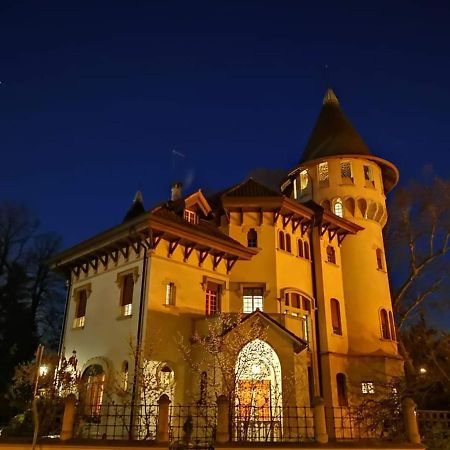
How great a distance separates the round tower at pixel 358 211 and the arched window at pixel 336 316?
2.64 feet

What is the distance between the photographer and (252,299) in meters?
22.2

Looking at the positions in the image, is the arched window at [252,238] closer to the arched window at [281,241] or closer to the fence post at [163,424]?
the arched window at [281,241]

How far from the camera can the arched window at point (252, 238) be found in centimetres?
2327

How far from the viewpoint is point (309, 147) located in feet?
100

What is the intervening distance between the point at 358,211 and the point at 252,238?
7.83 meters

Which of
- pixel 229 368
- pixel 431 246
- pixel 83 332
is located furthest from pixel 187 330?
pixel 431 246

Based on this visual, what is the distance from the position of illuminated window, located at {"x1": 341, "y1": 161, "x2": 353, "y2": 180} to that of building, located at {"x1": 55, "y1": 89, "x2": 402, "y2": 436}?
0.16 metres

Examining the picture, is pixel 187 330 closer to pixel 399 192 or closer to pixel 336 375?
pixel 336 375

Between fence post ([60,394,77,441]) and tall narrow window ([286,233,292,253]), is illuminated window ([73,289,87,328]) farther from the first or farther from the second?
fence post ([60,394,77,441])

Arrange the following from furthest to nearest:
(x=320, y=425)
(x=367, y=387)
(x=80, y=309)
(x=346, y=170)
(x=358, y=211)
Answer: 1. (x=346, y=170)
2. (x=358, y=211)
3. (x=367, y=387)
4. (x=80, y=309)
5. (x=320, y=425)

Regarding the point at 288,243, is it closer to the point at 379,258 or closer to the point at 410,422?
the point at 379,258

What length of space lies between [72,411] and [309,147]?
78.0 feet

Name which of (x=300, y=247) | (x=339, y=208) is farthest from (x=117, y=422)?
(x=339, y=208)

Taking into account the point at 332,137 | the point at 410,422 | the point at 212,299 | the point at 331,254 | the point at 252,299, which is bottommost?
the point at 410,422
